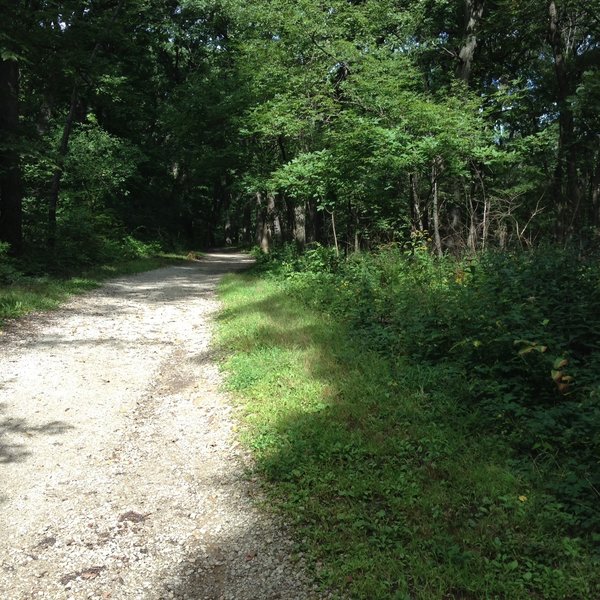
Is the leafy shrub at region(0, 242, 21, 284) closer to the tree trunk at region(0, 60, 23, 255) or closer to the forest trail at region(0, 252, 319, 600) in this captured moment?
the tree trunk at region(0, 60, 23, 255)

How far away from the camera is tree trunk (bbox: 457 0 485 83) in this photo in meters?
15.1

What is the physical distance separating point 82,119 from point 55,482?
26.2 m

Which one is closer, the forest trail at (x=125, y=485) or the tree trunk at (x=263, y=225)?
the forest trail at (x=125, y=485)

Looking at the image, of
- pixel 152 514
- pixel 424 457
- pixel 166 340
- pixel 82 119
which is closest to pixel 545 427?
pixel 424 457

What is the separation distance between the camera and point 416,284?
893cm

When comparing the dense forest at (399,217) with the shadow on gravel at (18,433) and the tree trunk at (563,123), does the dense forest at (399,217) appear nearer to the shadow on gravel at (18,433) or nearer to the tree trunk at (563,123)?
the tree trunk at (563,123)

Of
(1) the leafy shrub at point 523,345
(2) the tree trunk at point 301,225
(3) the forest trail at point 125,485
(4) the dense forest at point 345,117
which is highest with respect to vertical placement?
(4) the dense forest at point 345,117

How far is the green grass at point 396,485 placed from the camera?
2828mm

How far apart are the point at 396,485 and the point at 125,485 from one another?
7.12 ft

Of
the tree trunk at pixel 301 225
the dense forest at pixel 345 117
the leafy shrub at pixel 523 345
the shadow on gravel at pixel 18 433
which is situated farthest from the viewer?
the tree trunk at pixel 301 225

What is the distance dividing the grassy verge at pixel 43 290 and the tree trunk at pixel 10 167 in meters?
1.74

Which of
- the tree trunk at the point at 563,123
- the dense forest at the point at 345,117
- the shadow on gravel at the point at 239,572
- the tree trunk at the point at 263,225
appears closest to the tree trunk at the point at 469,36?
the dense forest at the point at 345,117

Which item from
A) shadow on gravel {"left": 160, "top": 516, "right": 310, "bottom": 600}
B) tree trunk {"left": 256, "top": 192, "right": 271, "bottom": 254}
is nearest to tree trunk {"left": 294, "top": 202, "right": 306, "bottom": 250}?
tree trunk {"left": 256, "top": 192, "right": 271, "bottom": 254}

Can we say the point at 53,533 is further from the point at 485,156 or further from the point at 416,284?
the point at 485,156
